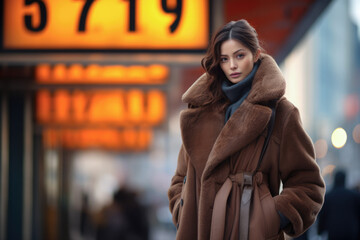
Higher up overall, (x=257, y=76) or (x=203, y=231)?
(x=257, y=76)

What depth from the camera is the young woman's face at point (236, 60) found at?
2666 millimetres

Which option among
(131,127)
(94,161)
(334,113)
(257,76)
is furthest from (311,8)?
(334,113)

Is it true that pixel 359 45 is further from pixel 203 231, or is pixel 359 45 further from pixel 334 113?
pixel 203 231

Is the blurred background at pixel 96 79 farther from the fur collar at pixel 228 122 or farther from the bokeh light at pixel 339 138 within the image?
the fur collar at pixel 228 122

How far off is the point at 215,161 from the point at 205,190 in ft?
0.45

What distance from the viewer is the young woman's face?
105 inches

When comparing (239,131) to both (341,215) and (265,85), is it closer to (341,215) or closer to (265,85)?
(265,85)

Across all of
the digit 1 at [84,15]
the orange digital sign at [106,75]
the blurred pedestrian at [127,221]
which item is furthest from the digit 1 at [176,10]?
the blurred pedestrian at [127,221]

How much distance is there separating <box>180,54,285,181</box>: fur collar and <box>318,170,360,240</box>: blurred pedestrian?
4.89 meters

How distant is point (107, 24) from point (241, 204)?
2112 millimetres

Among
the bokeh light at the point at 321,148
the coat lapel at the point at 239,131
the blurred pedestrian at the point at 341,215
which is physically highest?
the coat lapel at the point at 239,131

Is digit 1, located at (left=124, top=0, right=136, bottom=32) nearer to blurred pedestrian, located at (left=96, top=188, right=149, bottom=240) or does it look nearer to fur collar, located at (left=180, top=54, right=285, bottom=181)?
fur collar, located at (left=180, top=54, right=285, bottom=181)

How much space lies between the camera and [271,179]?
266 centimetres

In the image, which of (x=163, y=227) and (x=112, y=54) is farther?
(x=163, y=227)
